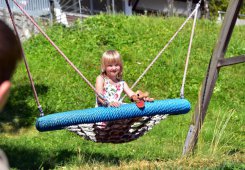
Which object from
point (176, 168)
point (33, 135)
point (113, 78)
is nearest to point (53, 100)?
point (33, 135)

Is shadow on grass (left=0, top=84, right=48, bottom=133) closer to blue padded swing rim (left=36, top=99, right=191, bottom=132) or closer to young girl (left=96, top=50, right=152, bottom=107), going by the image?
young girl (left=96, top=50, right=152, bottom=107)

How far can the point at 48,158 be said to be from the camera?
593 centimetres

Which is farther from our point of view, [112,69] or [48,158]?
[48,158]

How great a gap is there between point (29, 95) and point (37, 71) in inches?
45.0

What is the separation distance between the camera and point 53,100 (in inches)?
342

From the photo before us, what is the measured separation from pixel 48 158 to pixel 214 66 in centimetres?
213

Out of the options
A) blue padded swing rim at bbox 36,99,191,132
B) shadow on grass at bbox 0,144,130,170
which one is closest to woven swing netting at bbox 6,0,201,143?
blue padded swing rim at bbox 36,99,191,132

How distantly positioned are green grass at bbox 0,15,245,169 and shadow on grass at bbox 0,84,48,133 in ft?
0.05

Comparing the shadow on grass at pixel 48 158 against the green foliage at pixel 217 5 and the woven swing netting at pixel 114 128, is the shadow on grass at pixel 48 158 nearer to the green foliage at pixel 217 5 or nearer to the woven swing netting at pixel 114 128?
the woven swing netting at pixel 114 128

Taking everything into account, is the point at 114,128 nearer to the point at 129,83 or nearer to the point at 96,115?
the point at 96,115

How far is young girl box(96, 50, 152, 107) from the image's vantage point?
4914 mm

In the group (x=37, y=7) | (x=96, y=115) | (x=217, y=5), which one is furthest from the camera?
(x=217, y=5)

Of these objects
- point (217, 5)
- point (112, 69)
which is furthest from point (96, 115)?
point (217, 5)

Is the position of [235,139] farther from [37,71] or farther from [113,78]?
[37,71]
